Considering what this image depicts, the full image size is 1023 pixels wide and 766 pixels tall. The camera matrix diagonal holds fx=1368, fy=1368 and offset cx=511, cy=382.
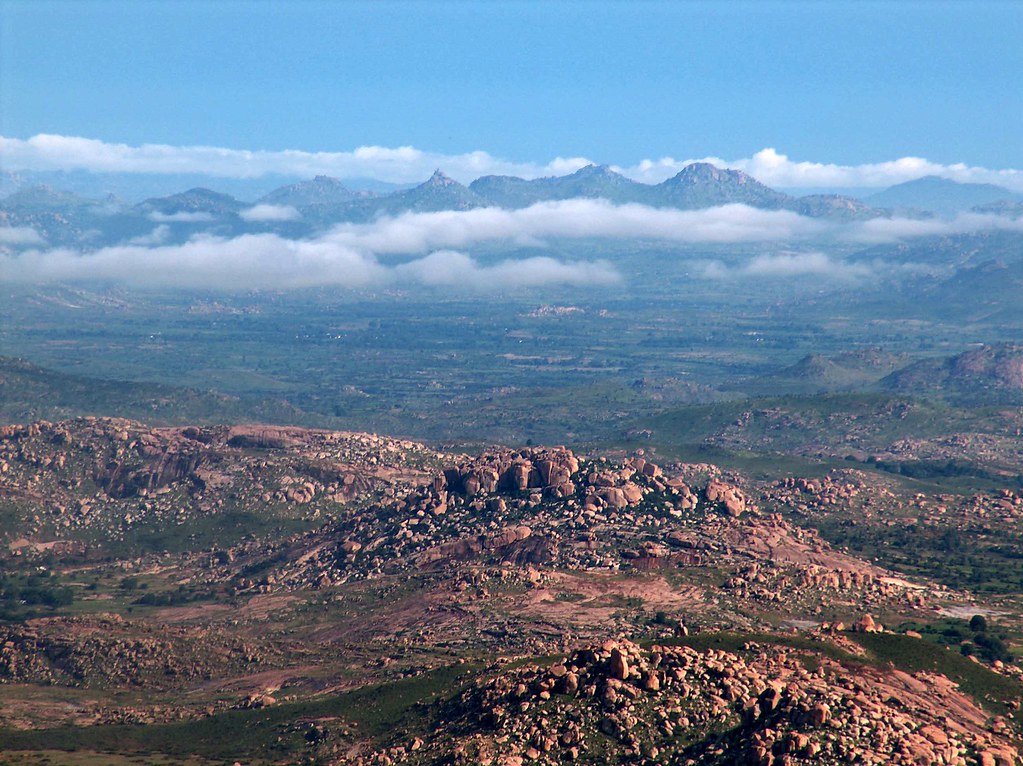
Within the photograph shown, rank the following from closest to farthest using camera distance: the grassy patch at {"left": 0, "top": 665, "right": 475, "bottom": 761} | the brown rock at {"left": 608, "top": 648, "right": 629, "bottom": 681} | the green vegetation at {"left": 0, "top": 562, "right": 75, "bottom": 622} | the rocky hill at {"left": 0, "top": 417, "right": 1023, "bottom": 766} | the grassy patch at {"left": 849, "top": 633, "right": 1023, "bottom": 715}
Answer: the rocky hill at {"left": 0, "top": 417, "right": 1023, "bottom": 766} → the brown rock at {"left": 608, "top": 648, "right": 629, "bottom": 681} → the grassy patch at {"left": 849, "top": 633, "right": 1023, "bottom": 715} → the grassy patch at {"left": 0, "top": 665, "right": 475, "bottom": 761} → the green vegetation at {"left": 0, "top": 562, "right": 75, "bottom": 622}

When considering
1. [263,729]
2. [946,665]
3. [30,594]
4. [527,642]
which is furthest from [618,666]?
[30,594]

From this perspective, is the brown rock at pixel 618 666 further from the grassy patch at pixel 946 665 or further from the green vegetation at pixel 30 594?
the green vegetation at pixel 30 594

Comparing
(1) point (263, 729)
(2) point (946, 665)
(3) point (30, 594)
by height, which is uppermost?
(2) point (946, 665)

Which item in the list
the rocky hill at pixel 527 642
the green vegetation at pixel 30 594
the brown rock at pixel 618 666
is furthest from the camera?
the green vegetation at pixel 30 594

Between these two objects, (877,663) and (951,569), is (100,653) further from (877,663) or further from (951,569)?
(951,569)

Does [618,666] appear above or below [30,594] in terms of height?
above

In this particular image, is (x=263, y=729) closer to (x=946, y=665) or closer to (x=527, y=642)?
(x=527, y=642)

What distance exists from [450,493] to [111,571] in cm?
5188

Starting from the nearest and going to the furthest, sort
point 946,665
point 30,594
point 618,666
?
point 618,666 → point 946,665 → point 30,594

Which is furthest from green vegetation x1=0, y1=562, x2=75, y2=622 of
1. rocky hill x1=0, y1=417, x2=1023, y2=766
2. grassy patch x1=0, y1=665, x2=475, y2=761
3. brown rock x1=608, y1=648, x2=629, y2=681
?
brown rock x1=608, y1=648, x2=629, y2=681

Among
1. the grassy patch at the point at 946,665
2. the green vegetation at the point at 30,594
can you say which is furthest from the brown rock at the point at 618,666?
the green vegetation at the point at 30,594

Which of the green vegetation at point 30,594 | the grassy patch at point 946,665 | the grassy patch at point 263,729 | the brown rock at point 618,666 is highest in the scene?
the brown rock at point 618,666

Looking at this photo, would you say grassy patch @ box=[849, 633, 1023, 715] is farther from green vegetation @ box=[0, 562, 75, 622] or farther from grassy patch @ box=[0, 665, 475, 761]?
green vegetation @ box=[0, 562, 75, 622]

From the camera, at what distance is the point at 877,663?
108m
